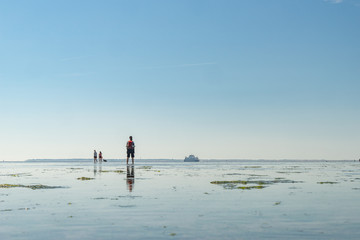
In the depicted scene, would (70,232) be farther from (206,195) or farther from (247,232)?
(206,195)

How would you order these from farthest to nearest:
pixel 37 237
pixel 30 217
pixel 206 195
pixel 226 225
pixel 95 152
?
1. pixel 95 152
2. pixel 206 195
3. pixel 30 217
4. pixel 226 225
5. pixel 37 237

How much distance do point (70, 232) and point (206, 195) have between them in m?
7.39

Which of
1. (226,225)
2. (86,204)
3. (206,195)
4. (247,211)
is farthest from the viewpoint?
(206,195)

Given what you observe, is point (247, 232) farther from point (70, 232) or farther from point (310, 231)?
point (70, 232)

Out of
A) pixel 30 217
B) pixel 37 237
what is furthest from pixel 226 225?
pixel 30 217

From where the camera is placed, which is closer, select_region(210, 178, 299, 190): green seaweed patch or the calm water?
the calm water

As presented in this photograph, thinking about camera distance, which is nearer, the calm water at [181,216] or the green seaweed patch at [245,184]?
the calm water at [181,216]

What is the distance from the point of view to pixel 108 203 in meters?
12.6

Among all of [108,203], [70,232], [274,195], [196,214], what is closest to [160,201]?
[108,203]

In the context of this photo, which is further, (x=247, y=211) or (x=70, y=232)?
(x=247, y=211)

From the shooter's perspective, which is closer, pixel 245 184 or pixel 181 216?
pixel 181 216

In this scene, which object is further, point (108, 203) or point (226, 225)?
point (108, 203)

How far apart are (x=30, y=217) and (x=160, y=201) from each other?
4.32 m

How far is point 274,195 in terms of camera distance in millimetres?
14781
